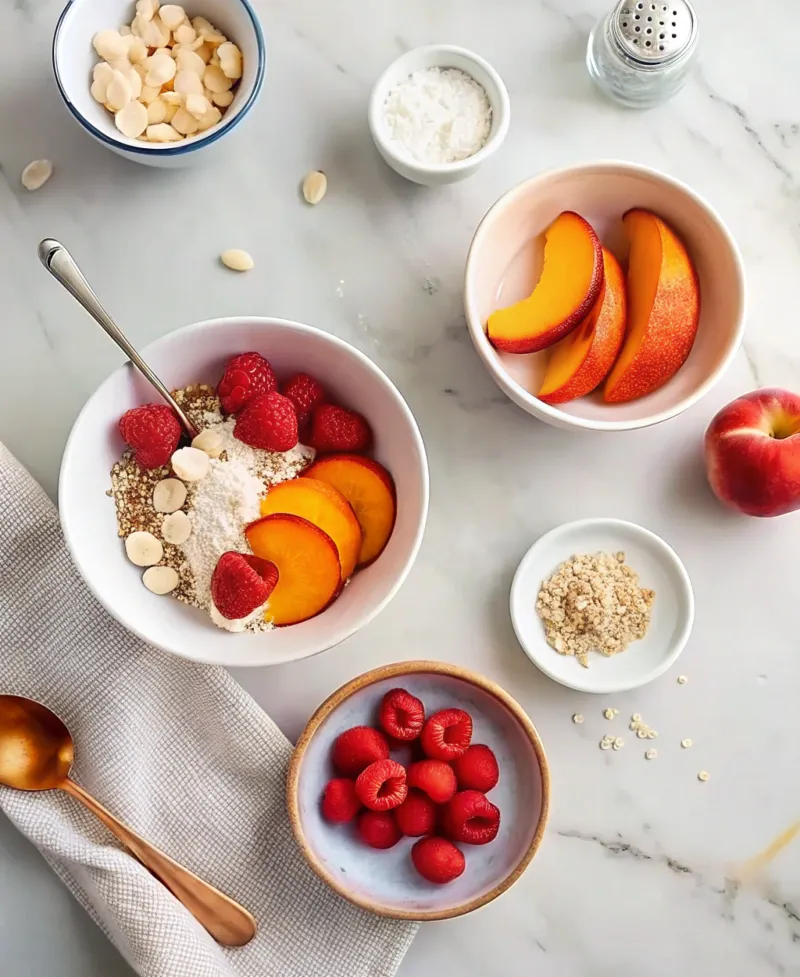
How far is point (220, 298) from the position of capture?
1.13m

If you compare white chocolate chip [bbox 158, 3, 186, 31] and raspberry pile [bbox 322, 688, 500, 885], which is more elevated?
white chocolate chip [bbox 158, 3, 186, 31]

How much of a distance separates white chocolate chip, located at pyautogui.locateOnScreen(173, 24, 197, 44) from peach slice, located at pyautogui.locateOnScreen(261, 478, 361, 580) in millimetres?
535

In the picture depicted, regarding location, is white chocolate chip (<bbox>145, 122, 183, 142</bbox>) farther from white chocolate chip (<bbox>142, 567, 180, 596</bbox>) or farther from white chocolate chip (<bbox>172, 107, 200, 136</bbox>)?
white chocolate chip (<bbox>142, 567, 180, 596</bbox>)

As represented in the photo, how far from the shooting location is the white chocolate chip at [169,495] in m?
0.99

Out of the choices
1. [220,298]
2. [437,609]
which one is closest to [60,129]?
[220,298]

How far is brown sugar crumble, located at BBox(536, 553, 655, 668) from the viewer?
43.6 inches

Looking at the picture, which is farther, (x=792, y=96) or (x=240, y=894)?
(x=792, y=96)

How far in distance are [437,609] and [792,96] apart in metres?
0.79

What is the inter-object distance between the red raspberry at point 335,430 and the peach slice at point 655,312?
11.7 inches

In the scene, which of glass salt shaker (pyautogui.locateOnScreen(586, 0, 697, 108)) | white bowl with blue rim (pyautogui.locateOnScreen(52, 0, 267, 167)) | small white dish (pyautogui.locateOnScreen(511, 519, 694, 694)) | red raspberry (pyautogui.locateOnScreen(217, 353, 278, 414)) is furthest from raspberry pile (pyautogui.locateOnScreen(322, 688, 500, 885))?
glass salt shaker (pyautogui.locateOnScreen(586, 0, 697, 108))

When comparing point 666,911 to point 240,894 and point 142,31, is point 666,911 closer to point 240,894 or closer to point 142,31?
point 240,894

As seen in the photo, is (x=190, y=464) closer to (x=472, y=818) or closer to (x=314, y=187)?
(x=314, y=187)

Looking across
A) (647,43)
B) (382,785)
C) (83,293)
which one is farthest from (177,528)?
(647,43)

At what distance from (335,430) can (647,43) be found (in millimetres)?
589
